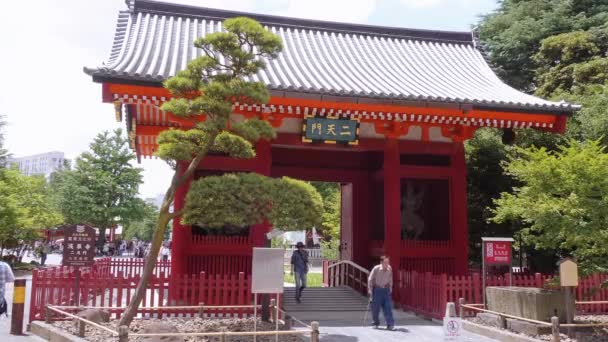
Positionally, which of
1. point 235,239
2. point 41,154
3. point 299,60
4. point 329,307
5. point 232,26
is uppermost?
point 41,154

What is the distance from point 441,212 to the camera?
14688 mm

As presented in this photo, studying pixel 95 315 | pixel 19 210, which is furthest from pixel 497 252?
pixel 19 210

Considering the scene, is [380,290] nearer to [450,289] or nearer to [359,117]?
[450,289]

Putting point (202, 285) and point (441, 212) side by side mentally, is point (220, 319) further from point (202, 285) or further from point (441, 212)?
point (441, 212)

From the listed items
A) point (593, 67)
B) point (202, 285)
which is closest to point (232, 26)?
point (202, 285)

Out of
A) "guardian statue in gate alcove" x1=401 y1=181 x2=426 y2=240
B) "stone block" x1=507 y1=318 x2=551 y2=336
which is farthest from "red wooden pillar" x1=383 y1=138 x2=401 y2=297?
"stone block" x1=507 y1=318 x2=551 y2=336

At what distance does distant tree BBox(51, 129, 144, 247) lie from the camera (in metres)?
41.0

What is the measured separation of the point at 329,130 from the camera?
511 inches

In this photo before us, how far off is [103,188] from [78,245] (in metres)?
31.2

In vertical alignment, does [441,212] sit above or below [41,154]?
below

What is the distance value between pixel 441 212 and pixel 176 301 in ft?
25.2

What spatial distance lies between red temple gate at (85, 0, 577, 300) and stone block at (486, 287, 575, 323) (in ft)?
12.2

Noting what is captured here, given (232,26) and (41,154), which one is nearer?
(232,26)

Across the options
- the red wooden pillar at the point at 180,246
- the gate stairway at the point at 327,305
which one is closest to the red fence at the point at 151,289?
the red wooden pillar at the point at 180,246
